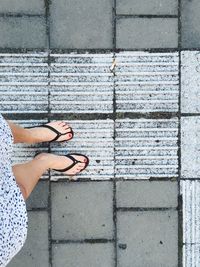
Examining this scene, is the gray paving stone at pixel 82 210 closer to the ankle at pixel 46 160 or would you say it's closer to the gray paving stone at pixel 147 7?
the ankle at pixel 46 160

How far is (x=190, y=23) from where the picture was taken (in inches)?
160

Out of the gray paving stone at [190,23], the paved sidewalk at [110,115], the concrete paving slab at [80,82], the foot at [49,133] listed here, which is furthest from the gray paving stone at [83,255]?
the gray paving stone at [190,23]

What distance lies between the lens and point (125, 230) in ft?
13.3

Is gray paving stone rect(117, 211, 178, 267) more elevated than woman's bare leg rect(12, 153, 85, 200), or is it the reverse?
woman's bare leg rect(12, 153, 85, 200)

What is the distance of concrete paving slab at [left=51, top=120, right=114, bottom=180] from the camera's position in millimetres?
4059

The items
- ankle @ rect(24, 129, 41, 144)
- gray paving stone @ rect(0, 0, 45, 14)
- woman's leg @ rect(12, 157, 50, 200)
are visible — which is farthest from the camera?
gray paving stone @ rect(0, 0, 45, 14)

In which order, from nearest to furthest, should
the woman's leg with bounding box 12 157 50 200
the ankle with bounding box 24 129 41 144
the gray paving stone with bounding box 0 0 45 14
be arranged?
the woman's leg with bounding box 12 157 50 200 < the ankle with bounding box 24 129 41 144 < the gray paving stone with bounding box 0 0 45 14

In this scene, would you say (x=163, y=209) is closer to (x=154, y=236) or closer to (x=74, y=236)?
(x=154, y=236)

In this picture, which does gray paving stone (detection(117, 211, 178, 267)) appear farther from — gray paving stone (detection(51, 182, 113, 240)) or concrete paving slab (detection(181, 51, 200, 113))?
concrete paving slab (detection(181, 51, 200, 113))

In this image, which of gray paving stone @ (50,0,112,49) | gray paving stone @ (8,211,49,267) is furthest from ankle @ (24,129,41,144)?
gray paving stone @ (50,0,112,49)

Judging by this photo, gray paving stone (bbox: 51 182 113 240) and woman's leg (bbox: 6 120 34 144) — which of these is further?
gray paving stone (bbox: 51 182 113 240)

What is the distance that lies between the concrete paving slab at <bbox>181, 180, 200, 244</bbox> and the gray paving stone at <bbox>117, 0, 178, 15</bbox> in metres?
1.27

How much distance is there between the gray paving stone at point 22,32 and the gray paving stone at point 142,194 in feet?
4.01

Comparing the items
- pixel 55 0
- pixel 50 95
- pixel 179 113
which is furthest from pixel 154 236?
pixel 55 0
